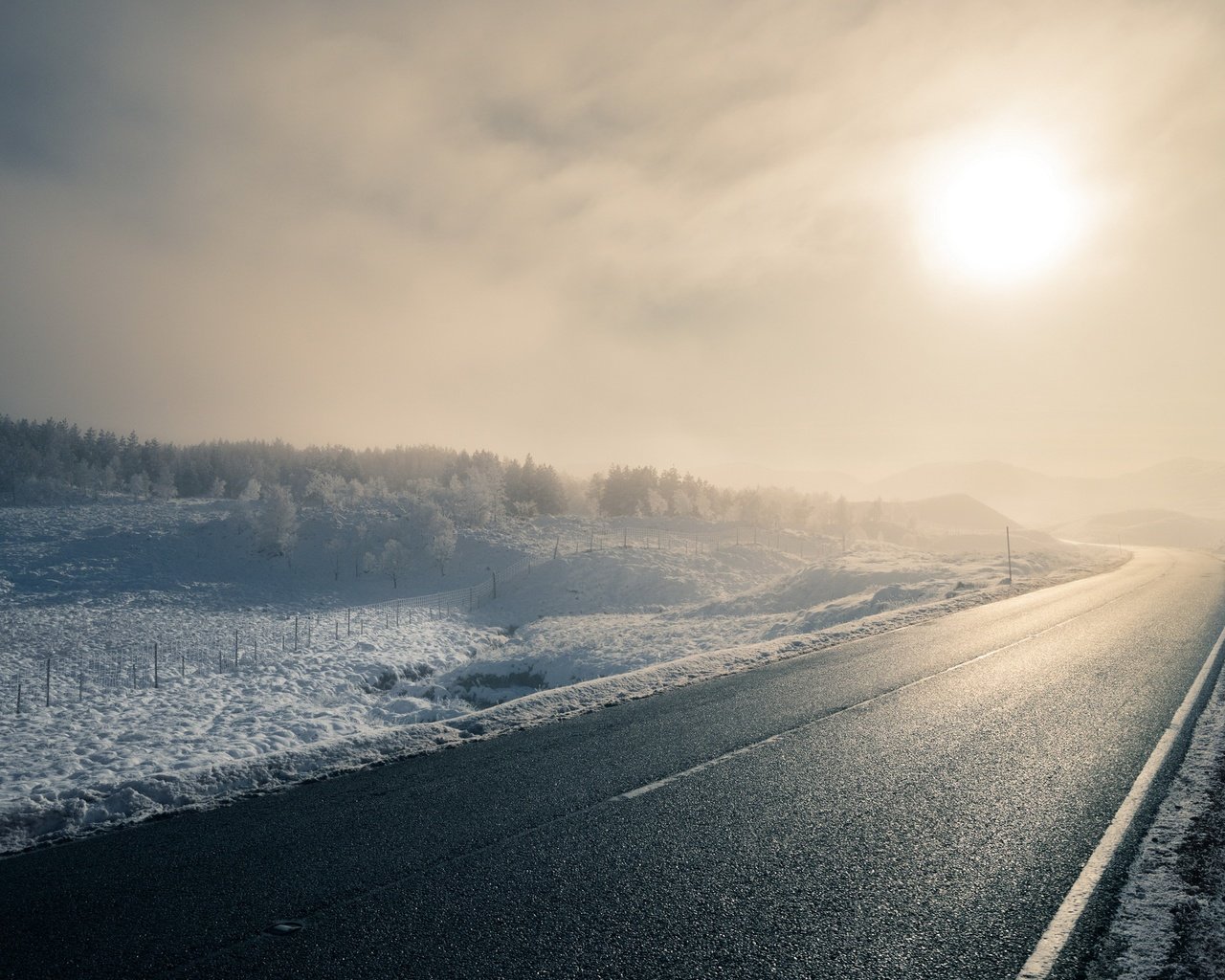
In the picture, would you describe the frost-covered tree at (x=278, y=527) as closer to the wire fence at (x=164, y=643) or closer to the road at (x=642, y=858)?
the wire fence at (x=164, y=643)

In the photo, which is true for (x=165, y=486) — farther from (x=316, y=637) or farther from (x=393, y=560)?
(x=316, y=637)

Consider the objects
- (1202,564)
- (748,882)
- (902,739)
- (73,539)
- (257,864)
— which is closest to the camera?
(748,882)

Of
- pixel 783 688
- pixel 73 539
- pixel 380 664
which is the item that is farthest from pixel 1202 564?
pixel 73 539

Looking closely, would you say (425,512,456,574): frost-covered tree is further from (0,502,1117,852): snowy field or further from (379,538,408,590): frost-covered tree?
(379,538,408,590): frost-covered tree

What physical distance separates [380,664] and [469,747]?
21157mm

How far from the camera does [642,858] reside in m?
5.50

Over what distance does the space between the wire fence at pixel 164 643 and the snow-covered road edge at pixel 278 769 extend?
15.1 m

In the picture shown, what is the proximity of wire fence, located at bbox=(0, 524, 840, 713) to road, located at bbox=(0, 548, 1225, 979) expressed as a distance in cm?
1829

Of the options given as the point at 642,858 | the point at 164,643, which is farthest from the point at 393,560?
the point at 642,858

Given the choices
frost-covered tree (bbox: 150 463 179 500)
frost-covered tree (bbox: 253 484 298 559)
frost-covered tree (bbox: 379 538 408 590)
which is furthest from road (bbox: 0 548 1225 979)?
frost-covered tree (bbox: 150 463 179 500)

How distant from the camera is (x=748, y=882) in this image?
5.05 metres

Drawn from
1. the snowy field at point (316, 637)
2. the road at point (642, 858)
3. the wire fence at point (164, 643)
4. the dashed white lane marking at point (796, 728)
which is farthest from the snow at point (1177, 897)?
the wire fence at point (164, 643)

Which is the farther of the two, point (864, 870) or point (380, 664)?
point (380, 664)

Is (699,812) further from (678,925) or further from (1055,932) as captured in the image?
(1055,932)
